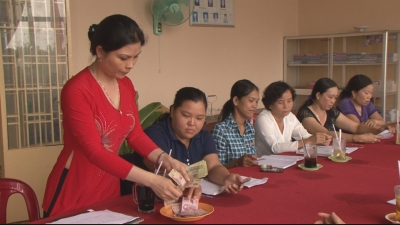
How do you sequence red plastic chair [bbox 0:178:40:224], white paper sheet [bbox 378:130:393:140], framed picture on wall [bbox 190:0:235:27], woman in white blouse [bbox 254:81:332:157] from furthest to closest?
1. framed picture on wall [bbox 190:0:235:27]
2. white paper sheet [bbox 378:130:393:140]
3. woman in white blouse [bbox 254:81:332:157]
4. red plastic chair [bbox 0:178:40:224]

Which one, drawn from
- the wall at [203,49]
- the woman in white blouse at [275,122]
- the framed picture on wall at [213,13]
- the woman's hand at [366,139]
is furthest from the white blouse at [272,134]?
the framed picture on wall at [213,13]

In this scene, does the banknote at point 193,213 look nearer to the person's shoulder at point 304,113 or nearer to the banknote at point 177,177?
the banknote at point 177,177

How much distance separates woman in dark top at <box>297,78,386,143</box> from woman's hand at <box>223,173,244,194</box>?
5.60ft

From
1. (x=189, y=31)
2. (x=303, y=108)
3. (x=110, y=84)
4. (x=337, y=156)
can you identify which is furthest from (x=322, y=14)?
(x=110, y=84)

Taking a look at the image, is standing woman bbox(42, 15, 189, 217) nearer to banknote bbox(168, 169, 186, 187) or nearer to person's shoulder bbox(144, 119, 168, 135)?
banknote bbox(168, 169, 186, 187)

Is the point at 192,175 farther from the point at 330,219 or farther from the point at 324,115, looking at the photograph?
the point at 324,115

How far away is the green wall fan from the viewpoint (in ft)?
14.4

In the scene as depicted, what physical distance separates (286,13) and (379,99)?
66.0 inches

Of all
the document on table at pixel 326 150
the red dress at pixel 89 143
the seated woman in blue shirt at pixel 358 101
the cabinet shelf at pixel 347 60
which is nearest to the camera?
the red dress at pixel 89 143

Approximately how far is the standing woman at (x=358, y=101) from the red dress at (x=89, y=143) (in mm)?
2496

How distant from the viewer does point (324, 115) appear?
369 centimetres

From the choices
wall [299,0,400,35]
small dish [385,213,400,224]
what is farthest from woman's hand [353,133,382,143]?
wall [299,0,400,35]

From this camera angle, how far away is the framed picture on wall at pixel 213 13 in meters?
4.93

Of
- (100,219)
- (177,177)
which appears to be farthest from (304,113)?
(100,219)
